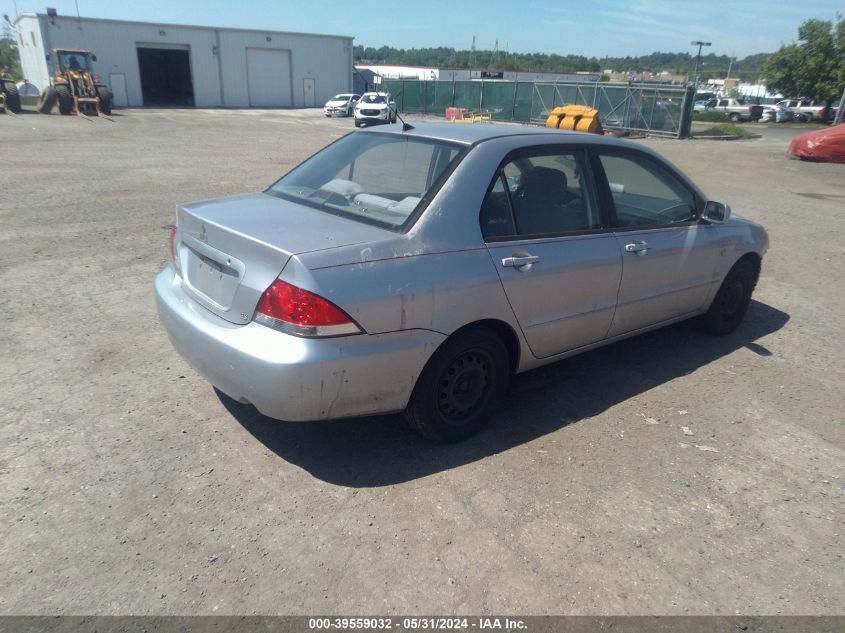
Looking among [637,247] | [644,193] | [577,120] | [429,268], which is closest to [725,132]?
[577,120]

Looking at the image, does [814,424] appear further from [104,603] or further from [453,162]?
[104,603]

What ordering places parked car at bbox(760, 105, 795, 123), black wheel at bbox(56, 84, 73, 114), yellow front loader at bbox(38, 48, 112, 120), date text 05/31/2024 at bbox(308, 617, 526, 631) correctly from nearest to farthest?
date text 05/31/2024 at bbox(308, 617, 526, 631), black wheel at bbox(56, 84, 73, 114), yellow front loader at bbox(38, 48, 112, 120), parked car at bbox(760, 105, 795, 123)

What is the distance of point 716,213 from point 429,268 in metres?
2.75

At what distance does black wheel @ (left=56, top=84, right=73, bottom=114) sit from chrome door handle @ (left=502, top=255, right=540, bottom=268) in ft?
109

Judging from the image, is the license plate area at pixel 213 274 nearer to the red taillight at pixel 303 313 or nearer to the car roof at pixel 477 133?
the red taillight at pixel 303 313

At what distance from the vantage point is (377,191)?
12.0ft

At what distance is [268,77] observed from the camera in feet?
161

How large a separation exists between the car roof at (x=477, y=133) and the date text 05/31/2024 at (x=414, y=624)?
97.1 inches

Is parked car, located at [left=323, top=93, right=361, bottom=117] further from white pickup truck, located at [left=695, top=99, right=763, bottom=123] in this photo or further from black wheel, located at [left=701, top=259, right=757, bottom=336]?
black wheel, located at [left=701, top=259, right=757, bottom=336]

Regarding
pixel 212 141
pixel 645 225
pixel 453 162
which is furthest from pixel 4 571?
pixel 212 141

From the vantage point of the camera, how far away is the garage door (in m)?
48.3

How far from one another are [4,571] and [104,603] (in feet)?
1.61

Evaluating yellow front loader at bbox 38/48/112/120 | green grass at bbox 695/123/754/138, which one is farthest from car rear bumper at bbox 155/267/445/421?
green grass at bbox 695/123/754/138

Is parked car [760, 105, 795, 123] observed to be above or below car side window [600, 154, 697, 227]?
below
